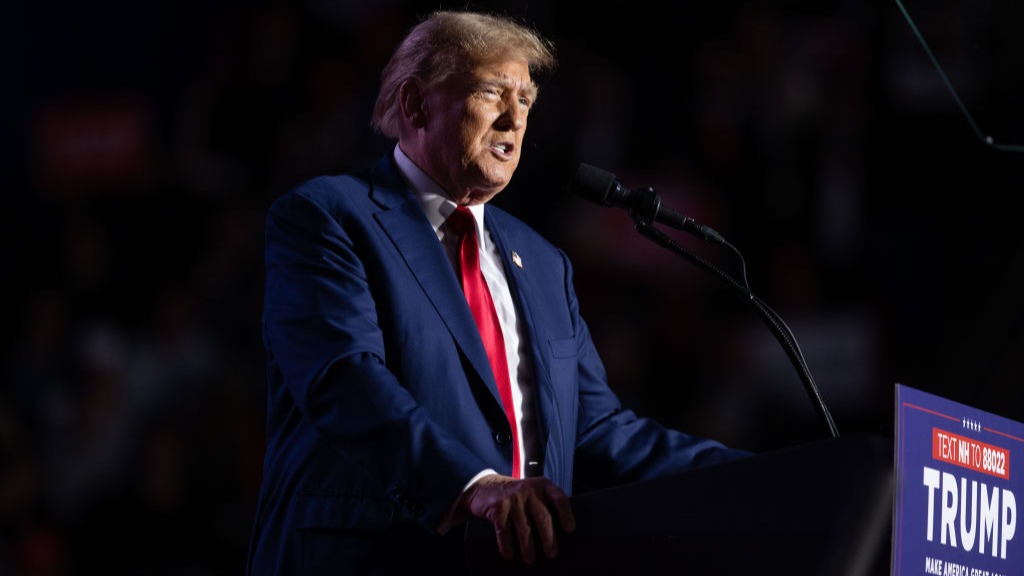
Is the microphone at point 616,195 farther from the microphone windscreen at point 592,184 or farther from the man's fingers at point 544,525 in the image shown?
the man's fingers at point 544,525

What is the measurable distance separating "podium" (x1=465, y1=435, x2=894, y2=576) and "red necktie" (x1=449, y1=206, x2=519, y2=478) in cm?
43

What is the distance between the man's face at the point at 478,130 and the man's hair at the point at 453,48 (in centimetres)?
2

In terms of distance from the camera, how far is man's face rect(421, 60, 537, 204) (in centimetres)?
202

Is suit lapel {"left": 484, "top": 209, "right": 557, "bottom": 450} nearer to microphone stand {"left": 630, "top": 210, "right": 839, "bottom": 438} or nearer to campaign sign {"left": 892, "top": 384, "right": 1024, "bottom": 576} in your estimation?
microphone stand {"left": 630, "top": 210, "right": 839, "bottom": 438}

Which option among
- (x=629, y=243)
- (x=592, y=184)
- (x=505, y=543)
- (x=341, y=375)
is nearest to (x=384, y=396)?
(x=341, y=375)

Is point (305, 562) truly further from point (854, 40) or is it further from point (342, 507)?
point (854, 40)

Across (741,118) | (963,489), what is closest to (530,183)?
(741,118)

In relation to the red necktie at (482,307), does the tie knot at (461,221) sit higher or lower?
higher

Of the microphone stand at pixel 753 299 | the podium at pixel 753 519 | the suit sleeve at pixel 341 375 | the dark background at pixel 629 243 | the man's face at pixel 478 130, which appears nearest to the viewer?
the podium at pixel 753 519

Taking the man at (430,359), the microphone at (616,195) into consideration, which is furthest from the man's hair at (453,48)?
the microphone at (616,195)

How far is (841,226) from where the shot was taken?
4480 mm

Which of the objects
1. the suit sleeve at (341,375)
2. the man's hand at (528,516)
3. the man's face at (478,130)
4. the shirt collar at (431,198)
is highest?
the man's face at (478,130)

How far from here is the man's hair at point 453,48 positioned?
2053mm

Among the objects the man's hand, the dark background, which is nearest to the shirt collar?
the man's hand
